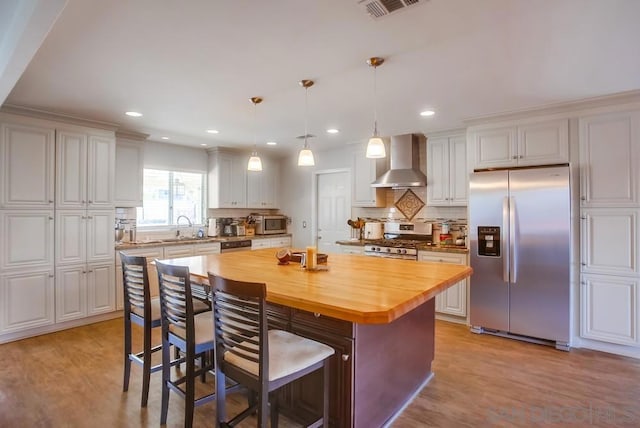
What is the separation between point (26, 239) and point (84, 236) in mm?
528

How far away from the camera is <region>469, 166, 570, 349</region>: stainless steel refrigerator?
3.42 metres

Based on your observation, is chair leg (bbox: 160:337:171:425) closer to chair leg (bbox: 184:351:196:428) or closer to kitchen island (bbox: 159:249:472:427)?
chair leg (bbox: 184:351:196:428)

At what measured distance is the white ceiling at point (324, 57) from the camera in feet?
6.24

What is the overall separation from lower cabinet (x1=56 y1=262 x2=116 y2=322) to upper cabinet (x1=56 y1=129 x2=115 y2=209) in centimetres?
75

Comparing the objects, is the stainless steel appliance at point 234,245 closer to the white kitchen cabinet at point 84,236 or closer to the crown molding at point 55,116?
A: the white kitchen cabinet at point 84,236

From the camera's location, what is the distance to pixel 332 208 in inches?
237

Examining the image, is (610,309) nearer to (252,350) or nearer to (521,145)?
(521,145)

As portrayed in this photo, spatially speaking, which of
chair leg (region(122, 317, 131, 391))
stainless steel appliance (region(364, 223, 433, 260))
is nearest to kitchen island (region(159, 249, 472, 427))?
chair leg (region(122, 317, 131, 391))

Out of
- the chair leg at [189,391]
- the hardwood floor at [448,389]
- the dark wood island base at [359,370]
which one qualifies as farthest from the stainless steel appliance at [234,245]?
the chair leg at [189,391]

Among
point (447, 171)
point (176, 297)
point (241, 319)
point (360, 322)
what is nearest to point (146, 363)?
point (176, 297)

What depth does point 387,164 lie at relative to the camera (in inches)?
212

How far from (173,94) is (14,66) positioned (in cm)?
121

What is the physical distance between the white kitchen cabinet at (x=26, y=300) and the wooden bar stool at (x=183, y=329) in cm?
249

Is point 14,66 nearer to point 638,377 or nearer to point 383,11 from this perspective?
point 383,11
